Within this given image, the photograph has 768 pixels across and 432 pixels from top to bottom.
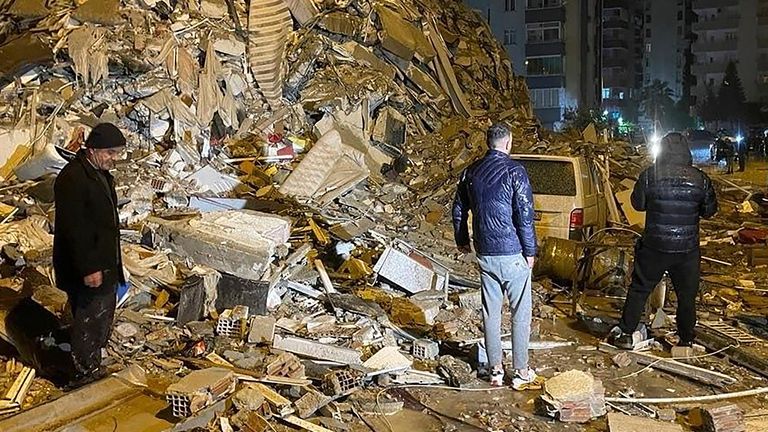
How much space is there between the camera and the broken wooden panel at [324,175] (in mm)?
10625

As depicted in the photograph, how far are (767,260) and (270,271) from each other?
785 cm

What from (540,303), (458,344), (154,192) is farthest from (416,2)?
(458,344)

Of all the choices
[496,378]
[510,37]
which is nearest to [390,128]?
[496,378]

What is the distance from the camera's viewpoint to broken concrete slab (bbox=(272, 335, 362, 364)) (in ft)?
19.1

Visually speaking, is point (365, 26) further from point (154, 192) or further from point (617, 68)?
point (617, 68)

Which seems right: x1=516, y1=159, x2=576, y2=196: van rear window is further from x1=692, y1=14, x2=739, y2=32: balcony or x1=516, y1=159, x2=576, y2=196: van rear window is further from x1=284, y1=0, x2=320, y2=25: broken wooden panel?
x1=692, y1=14, x2=739, y2=32: balcony

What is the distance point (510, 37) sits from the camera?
50125 mm

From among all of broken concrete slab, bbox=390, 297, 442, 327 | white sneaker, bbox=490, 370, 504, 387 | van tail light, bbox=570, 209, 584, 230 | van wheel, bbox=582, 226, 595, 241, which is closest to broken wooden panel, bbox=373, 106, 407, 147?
van wheel, bbox=582, 226, 595, 241

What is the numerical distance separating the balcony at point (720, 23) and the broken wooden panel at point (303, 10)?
6707 cm

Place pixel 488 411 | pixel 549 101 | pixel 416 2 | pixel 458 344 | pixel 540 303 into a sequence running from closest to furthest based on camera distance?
1. pixel 488 411
2. pixel 458 344
3. pixel 540 303
4. pixel 416 2
5. pixel 549 101

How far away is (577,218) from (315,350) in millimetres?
4636

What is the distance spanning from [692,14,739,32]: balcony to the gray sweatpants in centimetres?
7501

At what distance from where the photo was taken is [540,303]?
8.00 meters

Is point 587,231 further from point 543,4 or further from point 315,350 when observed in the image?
point 543,4
